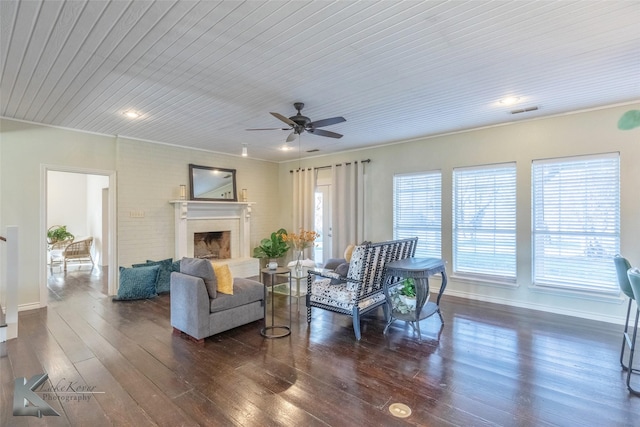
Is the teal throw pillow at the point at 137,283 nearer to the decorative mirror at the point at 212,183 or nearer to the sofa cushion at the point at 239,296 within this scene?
the decorative mirror at the point at 212,183

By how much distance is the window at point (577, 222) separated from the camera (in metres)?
3.96

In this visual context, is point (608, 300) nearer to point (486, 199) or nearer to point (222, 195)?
point (486, 199)

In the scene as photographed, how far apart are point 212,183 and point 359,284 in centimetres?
445

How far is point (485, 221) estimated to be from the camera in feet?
16.2

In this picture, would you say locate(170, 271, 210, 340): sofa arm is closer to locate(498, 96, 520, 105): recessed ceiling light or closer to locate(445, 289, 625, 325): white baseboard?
locate(445, 289, 625, 325): white baseboard

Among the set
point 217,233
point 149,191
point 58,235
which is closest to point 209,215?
point 217,233

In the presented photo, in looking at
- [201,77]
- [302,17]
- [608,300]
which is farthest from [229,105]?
[608,300]

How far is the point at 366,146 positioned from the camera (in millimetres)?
6234

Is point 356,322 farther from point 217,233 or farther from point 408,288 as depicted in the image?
point 217,233

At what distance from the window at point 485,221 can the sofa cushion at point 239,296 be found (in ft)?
11.0

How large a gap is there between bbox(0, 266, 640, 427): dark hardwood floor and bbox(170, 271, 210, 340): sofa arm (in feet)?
0.49

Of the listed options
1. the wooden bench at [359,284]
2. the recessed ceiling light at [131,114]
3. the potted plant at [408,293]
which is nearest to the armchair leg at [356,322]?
the wooden bench at [359,284]

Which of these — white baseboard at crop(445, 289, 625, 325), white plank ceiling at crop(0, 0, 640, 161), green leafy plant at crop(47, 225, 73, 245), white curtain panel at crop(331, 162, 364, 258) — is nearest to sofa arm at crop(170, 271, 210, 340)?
white plank ceiling at crop(0, 0, 640, 161)

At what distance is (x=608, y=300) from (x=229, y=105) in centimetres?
541
